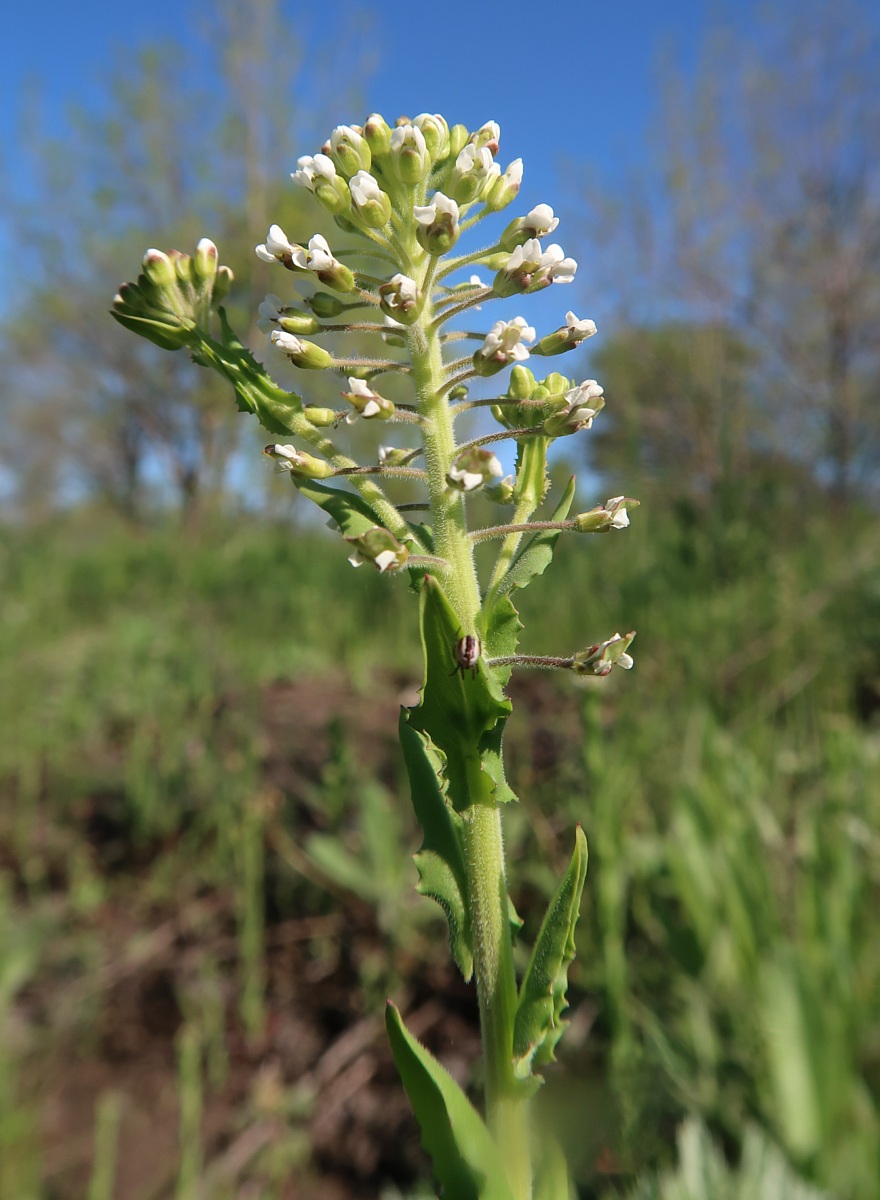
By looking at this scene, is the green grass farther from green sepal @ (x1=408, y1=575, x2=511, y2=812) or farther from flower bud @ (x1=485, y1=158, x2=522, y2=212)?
flower bud @ (x1=485, y1=158, x2=522, y2=212)

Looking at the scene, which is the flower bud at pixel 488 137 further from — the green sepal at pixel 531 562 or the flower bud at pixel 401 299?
the green sepal at pixel 531 562

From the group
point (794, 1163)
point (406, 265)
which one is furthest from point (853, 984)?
point (406, 265)

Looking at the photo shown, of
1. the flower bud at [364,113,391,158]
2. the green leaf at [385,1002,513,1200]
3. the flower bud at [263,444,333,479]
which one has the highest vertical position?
the flower bud at [364,113,391,158]

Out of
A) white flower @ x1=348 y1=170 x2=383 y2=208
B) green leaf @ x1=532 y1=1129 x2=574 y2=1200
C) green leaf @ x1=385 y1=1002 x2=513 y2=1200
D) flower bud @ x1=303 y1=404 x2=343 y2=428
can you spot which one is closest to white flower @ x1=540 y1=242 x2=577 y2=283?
white flower @ x1=348 y1=170 x2=383 y2=208

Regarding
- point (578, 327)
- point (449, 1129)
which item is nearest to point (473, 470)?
point (578, 327)

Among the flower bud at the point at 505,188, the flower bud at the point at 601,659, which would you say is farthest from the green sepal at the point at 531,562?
the flower bud at the point at 505,188

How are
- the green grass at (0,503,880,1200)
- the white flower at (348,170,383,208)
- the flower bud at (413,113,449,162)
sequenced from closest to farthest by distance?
1. the white flower at (348,170,383,208)
2. the flower bud at (413,113,449,162)
3. the green grass at (0,503,880,1200)
